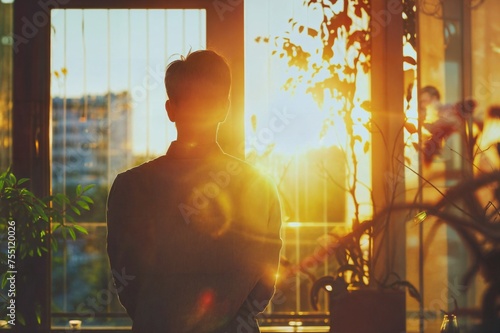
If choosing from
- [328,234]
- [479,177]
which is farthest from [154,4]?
[479,177]

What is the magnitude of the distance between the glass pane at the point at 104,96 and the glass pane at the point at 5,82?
0.87 feet

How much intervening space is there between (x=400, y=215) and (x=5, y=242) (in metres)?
1.81

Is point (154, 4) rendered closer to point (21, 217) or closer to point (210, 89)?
point (21, 217)

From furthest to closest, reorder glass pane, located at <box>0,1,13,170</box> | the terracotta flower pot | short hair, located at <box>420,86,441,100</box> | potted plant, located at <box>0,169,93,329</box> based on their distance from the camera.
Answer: glass pane, located at <box>0,1,13,170</box> → short hair, located at <box>420,86,441,100</box> → the terracotta flower pot → potted plant, located at <box>0,169,93,329</box>

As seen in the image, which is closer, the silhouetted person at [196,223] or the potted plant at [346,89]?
the silhouetted person at [196,223]

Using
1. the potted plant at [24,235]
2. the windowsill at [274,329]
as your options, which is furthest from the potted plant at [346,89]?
the potted plant at [24,235]

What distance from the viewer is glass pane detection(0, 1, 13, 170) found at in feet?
11.5

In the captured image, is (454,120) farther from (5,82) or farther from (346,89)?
(5,82)

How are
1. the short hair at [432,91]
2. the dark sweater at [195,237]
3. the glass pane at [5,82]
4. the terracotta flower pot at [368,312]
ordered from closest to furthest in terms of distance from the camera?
the dark sweater at [195,237], the terracotta flower pot at [368,312], the short hair at [432,91], the glass pane at [5,82]

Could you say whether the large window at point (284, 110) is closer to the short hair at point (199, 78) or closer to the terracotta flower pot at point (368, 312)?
the terracotta flower pot at point (368, 312)

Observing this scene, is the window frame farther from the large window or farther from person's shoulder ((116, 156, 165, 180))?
person's shoulder ((116, 156, 165, 180))

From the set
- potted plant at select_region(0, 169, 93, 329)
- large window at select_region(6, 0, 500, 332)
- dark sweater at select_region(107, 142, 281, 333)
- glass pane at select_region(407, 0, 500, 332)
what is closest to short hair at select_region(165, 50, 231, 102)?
dark sweater at select_region(107, 142, 281, 333)

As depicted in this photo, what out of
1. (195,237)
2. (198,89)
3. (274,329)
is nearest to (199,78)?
(198,89)

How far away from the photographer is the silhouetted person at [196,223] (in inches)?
52.2
